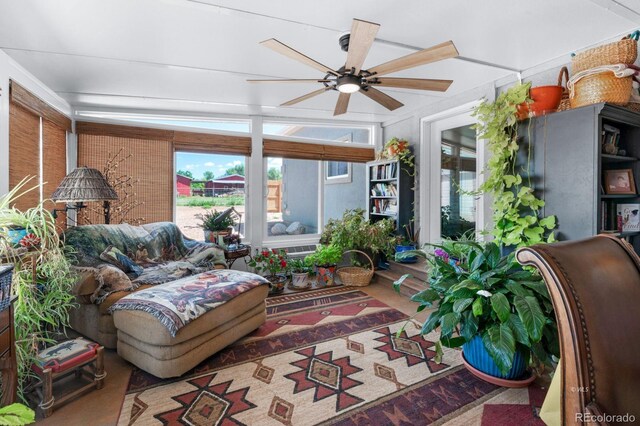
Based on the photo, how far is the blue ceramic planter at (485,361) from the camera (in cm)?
183

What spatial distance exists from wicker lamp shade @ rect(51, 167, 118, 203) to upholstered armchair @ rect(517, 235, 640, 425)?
2.86 metres

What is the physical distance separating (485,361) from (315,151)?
3349mm

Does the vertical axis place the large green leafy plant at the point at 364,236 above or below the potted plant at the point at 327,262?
above

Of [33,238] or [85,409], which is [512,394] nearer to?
[85,409]

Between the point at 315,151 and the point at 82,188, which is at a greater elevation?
the point at 315,151

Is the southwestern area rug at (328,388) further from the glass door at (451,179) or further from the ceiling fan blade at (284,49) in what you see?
the ceiling fan blade at (284,49)

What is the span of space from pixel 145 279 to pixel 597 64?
12.3 feet

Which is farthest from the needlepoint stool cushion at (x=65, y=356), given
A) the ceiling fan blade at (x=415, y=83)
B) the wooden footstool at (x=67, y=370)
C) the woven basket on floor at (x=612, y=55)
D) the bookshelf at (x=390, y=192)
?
the woven basket on floor at (x=612, y=55)

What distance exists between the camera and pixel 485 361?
6.22 feet

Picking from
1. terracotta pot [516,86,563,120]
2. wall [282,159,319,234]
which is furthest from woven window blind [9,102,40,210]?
terracotta pot [516,86,563,120]

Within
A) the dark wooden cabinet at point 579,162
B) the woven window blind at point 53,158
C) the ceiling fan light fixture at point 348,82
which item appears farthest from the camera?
the woven window blind at point 53,158

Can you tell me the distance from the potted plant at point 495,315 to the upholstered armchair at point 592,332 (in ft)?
2.85

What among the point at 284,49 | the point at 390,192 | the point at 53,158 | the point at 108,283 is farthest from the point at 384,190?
the point at 53,158

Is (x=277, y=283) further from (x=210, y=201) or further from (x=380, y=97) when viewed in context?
(x=380, y=97)
